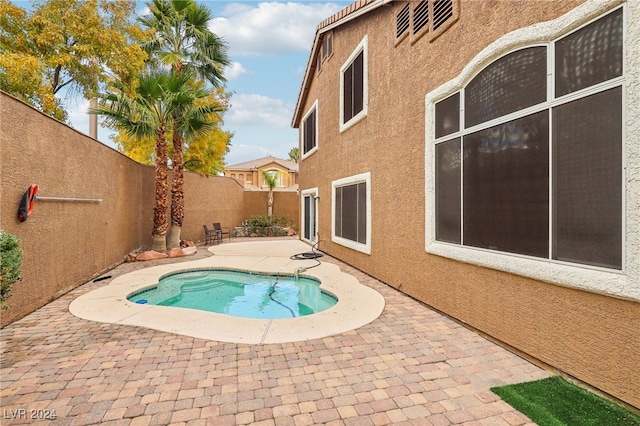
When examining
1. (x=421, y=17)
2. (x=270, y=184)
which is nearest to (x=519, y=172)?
(x=421, y=17)

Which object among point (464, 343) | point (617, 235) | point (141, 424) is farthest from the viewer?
point (464, 343)

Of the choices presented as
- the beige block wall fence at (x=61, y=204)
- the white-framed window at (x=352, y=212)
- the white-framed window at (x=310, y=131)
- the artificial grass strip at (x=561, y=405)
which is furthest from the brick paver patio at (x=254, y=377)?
the white-framed window at (x=310, y=131)

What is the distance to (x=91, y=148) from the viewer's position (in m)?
8.26

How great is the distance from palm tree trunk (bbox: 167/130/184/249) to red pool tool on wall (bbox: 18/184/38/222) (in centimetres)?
748

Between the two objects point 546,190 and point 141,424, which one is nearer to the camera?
point 141,424

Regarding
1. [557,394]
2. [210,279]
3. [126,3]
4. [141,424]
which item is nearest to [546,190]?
[557,394]

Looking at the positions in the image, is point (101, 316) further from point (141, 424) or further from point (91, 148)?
point (91, 148)

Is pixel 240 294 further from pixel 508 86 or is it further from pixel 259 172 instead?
pixel 259 172

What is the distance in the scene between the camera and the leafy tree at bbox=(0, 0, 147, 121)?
10320mm

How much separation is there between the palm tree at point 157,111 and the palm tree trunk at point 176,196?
0.75 meters

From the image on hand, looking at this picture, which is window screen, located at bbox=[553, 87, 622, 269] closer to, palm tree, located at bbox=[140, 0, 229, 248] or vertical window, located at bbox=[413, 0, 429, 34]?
vertical window, located at bbox=[413, 0, 429, 34]

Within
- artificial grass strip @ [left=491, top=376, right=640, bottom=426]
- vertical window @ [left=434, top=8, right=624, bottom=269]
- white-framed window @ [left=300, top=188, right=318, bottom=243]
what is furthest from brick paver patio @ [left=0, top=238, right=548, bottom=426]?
white-framed window @ [left=300, top=188, right=318, bottom=243]

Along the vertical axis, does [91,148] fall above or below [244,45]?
below

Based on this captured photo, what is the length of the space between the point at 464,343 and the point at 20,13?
16.6m
